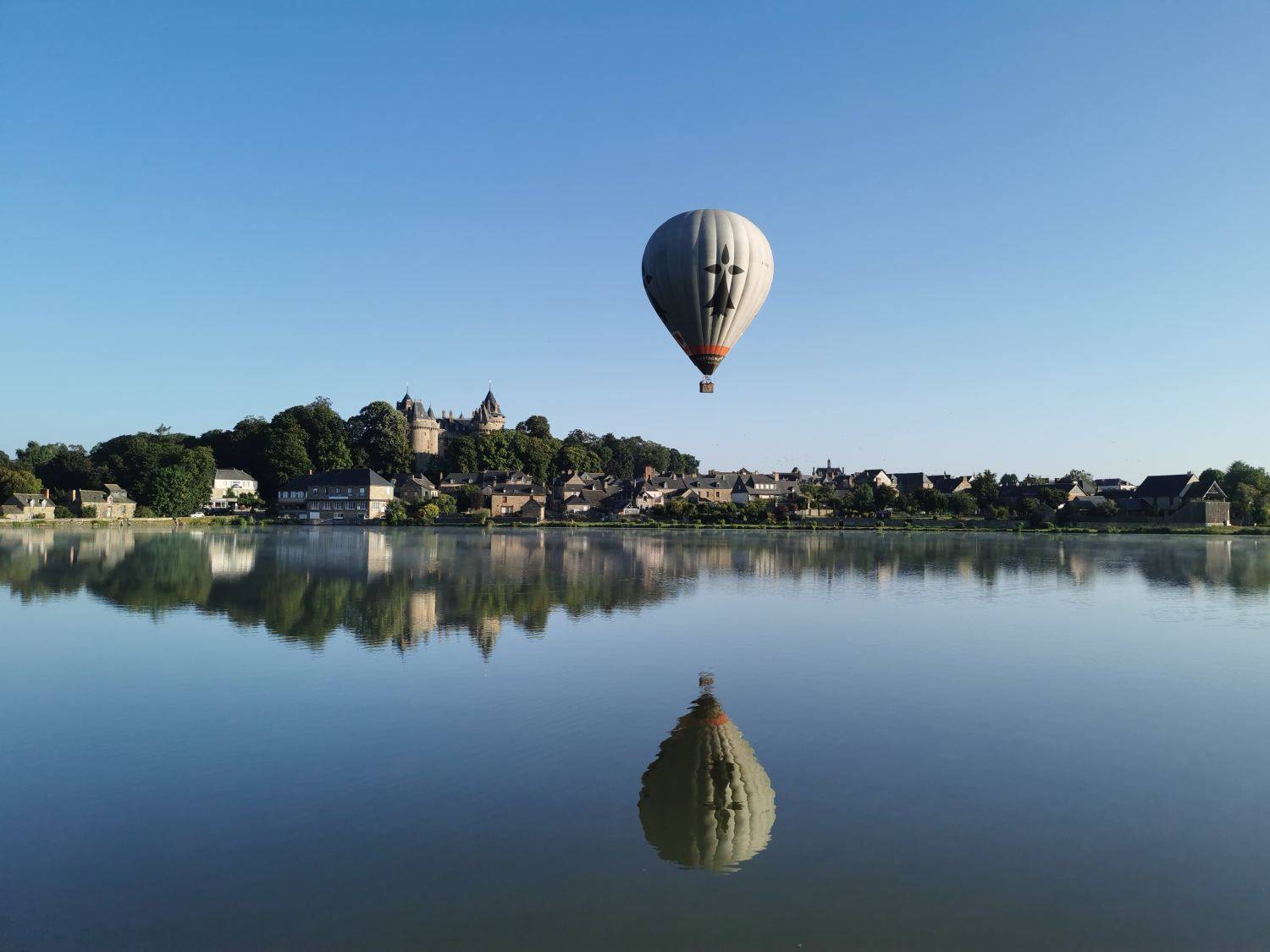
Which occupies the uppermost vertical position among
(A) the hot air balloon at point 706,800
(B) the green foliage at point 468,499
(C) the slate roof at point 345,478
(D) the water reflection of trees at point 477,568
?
(C) the slate roof at point 345,478

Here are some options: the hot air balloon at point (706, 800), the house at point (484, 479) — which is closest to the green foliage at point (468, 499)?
the house at point (484, 479)

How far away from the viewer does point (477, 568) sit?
103ft

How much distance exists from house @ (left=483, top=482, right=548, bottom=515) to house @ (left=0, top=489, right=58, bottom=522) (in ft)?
113

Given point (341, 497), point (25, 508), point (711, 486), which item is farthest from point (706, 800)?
point (711, 486)

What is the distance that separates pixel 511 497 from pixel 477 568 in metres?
49.2

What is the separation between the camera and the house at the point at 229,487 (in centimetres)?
7700

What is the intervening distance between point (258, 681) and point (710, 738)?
279 inches

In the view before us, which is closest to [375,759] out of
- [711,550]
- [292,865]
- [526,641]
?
[292,865]

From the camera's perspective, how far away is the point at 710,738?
33.2ft

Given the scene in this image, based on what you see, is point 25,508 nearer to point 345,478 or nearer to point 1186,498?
point 345,478

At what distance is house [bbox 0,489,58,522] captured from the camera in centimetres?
6625

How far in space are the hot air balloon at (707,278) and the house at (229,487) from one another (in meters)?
66.0

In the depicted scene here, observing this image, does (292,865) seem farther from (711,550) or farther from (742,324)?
(711,550)

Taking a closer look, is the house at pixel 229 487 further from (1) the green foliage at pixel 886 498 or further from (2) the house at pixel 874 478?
(2) the house at pixel 874 478
